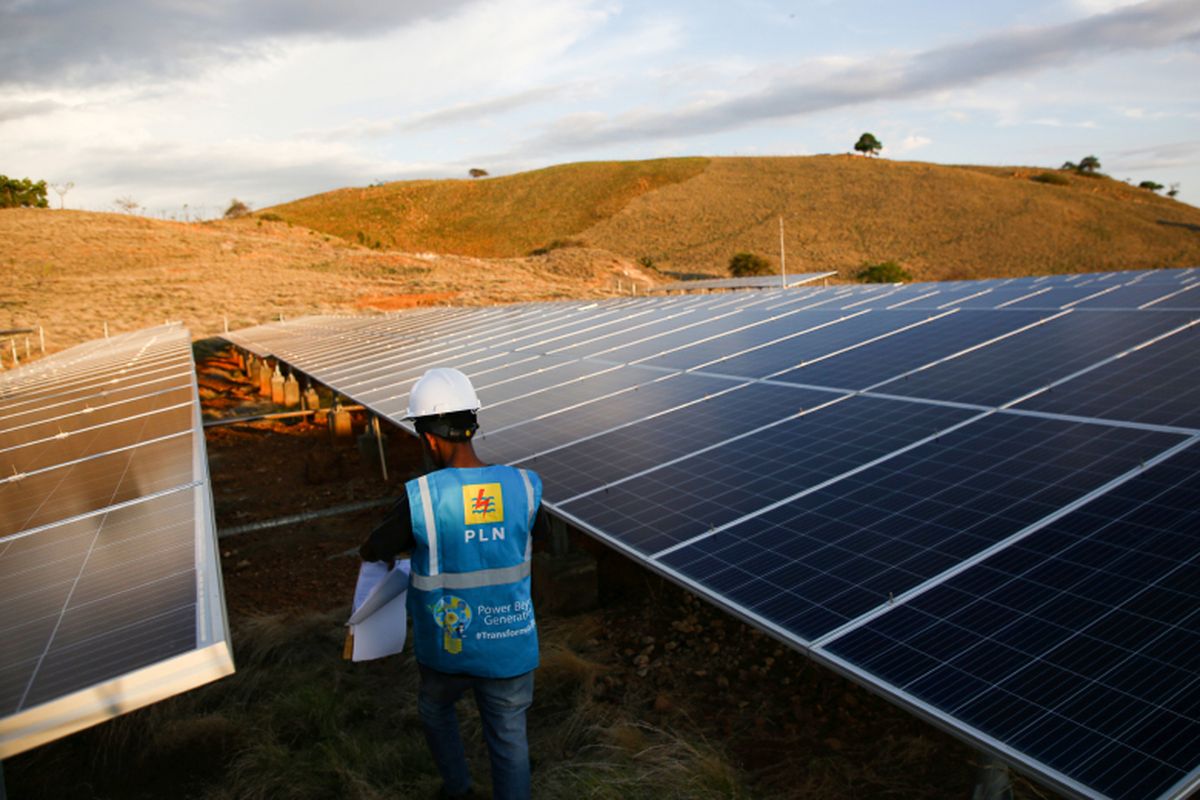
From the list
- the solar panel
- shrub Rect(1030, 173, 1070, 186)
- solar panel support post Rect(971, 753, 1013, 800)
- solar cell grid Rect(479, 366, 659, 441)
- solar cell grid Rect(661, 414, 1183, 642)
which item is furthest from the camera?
shrub Rect(1030, 173, 1070, 186)

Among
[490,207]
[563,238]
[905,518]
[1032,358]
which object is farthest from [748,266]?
[490,207]

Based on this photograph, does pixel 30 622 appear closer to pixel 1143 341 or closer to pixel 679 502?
pixel 679 502

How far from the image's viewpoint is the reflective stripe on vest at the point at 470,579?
14.7 ft

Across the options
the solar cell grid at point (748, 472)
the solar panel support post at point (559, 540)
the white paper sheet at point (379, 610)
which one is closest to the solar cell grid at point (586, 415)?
the solar panel support post at point (559, 540)

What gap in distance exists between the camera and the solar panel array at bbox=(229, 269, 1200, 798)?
144 inches

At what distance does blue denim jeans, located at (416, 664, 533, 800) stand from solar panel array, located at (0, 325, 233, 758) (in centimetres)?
144

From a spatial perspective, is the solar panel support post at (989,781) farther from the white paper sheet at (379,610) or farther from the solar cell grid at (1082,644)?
the white paper sheet at (379,610)

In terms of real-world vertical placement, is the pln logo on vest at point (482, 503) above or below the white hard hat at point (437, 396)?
below

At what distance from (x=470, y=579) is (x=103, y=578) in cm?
203

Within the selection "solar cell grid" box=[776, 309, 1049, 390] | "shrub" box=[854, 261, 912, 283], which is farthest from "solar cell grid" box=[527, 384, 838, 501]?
"shrub" box=[854, 261, 912, 283]

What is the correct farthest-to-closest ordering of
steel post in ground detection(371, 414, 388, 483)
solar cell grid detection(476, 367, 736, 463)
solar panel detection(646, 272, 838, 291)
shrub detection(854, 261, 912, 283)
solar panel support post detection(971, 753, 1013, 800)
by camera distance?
shrub detection(854, 261, 912, 283), solar panel detection(646, 272, 838, 291), steel post in ground detection(371, 414, 388, 483), solar cell grid detection(476, 367, 736, 463), solar panel support post detection(971, 753, 1013, 800)

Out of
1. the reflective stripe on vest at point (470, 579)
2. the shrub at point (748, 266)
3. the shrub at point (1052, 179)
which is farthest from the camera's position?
the shrub at point (1052, 179)

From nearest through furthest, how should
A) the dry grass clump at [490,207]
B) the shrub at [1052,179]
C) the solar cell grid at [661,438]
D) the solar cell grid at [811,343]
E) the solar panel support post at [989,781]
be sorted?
the solar panel support post at [989,781], the solar cell grid at [661,438], the solar cell grid at [811,343], the shrub at [1052,179], the dry grass clump at [490,207]

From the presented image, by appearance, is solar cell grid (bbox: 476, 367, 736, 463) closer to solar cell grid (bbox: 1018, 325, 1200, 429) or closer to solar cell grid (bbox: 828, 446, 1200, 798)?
solar cell grid (bbox: 1018, 325, 1200, 429)
